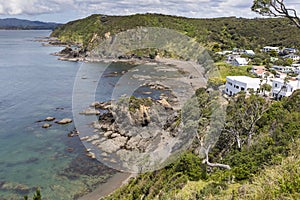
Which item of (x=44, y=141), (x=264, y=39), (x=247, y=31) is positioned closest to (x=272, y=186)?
(x=44, y=141)

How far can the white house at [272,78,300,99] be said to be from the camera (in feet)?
75.9

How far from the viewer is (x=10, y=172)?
17.7 m

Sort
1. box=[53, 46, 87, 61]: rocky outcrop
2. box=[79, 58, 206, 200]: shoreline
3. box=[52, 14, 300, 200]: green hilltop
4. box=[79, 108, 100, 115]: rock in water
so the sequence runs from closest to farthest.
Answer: box=[52, 14, 300, 200]: green hilltop → box=[79, 58, 206, 200]: shoreline → box=[79, 108, 100, 115]: rock in water → box=[53, 46, 87, 61]: rocky outcrop

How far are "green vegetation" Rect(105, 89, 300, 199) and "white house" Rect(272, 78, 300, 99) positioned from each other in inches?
204

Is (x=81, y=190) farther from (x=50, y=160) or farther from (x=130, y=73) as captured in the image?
(x=130, y=73)

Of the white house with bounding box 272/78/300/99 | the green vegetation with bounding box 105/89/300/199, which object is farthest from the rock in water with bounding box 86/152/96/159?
the white house with bounding box 272/78/300/99

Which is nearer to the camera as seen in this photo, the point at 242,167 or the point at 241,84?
the point at 242,167

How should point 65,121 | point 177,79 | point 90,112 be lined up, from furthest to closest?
Result: point 177,79 → point 90,112 → point 65,121

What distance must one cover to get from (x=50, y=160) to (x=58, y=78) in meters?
27.9

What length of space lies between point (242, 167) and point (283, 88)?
16.0 metres

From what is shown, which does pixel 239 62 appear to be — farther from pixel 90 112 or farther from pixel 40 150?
pixel 40 150

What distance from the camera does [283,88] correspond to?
2341cm

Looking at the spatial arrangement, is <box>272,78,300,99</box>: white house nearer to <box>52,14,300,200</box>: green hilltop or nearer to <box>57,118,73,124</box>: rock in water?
<box>52,14,300,200</box>: green hilltop

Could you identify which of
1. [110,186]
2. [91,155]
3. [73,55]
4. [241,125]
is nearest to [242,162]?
[241,125]
